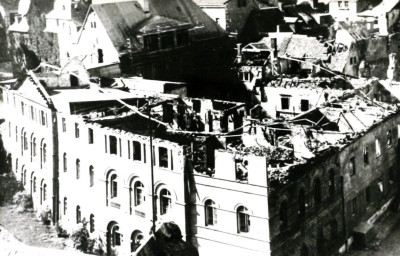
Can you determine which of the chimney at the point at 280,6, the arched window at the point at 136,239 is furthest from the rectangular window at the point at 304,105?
the chimney at the point at 280,6

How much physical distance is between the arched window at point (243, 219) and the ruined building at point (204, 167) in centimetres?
10

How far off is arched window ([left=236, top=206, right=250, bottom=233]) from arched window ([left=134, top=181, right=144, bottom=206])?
911 centimetres

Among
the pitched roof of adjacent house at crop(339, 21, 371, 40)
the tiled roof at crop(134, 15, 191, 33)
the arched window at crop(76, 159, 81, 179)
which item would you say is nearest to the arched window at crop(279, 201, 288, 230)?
the arched window at crop(76, 159, 81, 179)

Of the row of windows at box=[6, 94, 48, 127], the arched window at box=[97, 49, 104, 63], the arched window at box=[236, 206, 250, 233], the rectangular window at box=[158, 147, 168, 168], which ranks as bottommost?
the arched window at box=[236, 206, 250, 233]

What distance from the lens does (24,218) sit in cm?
5709

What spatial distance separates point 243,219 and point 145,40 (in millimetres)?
36526

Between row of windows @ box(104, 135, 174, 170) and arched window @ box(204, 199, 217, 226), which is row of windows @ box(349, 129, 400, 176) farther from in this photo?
row of windows @ box(104, 135, 174, 170)

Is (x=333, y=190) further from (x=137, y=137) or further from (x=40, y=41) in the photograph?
(x=40, y=41)

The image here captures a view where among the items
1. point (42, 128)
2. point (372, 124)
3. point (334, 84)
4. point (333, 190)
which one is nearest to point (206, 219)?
point (333, 190)

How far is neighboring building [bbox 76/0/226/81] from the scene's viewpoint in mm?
69188

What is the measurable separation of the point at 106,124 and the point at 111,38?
21.3 metres

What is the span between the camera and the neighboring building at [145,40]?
227ft

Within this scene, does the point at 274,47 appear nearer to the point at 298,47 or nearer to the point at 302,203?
the point at 298,47

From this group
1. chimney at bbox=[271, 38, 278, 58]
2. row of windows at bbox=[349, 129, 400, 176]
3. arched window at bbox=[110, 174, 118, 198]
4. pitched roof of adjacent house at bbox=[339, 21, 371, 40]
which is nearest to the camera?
row of windows at bbox=[349, 129, 400, 176]
